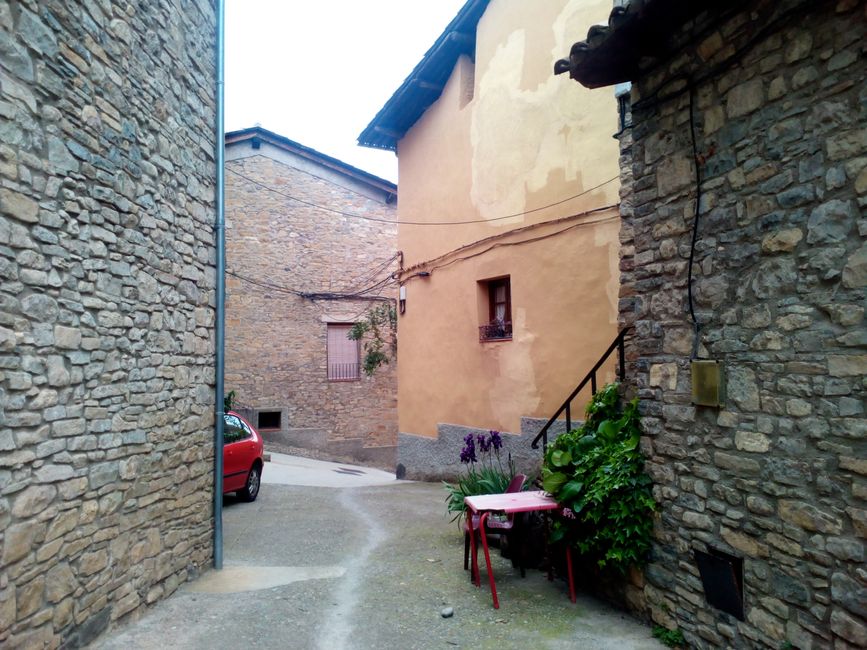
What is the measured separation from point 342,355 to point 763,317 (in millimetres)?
13523

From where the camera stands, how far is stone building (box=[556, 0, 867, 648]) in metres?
2.79

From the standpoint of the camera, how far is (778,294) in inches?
122

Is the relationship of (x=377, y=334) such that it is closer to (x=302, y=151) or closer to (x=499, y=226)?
(x=302, y=151)

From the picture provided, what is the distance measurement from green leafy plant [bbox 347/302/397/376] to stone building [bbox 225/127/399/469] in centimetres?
39

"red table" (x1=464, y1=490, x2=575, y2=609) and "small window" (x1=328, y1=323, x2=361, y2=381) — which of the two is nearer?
"red table" (x1=464, y1=490, x2=575, y2=609)

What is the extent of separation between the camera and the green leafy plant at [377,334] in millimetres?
14383

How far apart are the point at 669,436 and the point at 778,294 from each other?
3.66 feet

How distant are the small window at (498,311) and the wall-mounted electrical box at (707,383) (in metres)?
4.64

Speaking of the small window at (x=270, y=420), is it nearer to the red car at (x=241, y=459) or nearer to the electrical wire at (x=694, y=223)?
the red car at (x=241, y=459)

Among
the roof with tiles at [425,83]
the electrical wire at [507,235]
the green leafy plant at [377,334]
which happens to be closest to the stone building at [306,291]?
the green leafy plant at [377,334]

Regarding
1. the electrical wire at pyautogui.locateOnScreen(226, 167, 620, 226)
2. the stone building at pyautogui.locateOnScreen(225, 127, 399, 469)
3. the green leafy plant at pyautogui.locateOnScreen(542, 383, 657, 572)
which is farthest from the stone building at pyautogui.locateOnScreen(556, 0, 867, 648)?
the stone building at pyautogui.locateOnScreen(225, 127, 399, 469)

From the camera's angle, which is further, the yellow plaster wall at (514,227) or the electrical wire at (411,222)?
the electrical wire at (411,222)

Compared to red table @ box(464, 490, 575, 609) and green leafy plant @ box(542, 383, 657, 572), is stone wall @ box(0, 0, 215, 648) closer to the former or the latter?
red table @ box(464, 490, 575, 609)

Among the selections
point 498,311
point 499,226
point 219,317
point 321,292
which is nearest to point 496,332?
point 498,311
